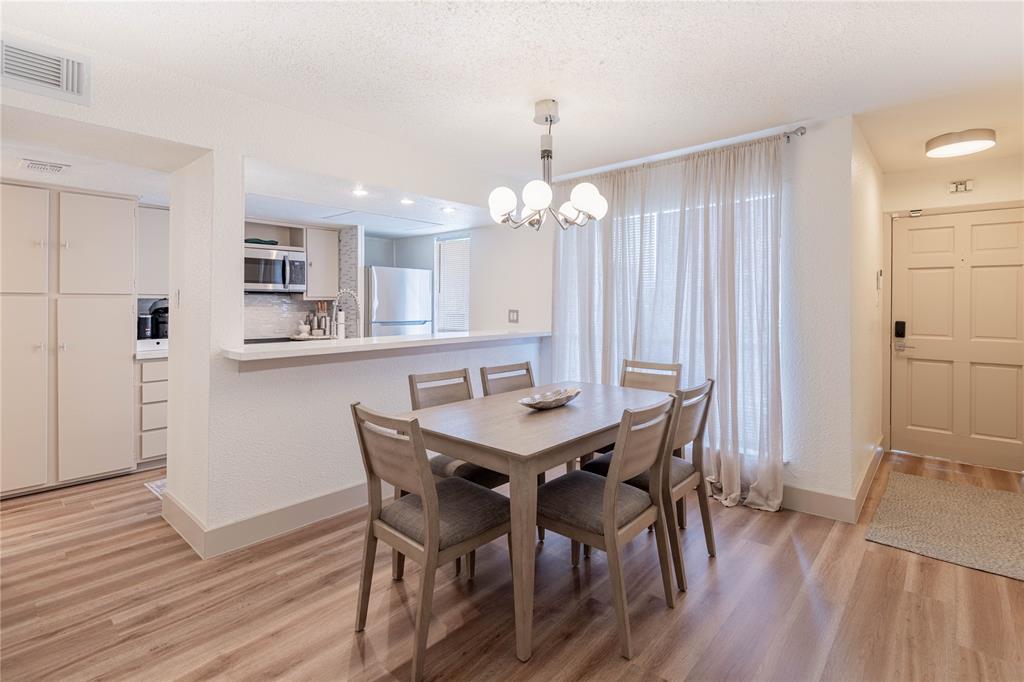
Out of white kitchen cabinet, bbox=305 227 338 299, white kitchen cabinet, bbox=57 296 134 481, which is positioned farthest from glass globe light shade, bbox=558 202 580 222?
white kitchen cabinet, bbox=305 227 338 299

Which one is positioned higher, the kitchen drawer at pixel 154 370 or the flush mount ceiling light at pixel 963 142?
the flush mount ceiling light at pixel 963 142

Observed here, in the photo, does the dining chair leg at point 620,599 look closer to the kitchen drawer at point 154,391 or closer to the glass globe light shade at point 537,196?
the glass globe light shade at point 537,196

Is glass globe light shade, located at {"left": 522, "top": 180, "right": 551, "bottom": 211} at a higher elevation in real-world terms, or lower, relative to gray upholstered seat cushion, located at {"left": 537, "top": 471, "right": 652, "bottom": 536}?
higher

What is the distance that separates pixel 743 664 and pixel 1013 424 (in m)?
3.73

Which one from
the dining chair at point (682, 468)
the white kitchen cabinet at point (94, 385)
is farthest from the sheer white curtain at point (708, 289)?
the white kitchen cabinet at point (94, 385)

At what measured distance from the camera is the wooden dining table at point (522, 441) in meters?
1.84

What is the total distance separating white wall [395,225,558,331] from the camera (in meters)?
4.46

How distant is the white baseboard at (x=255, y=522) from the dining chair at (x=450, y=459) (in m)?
0.79

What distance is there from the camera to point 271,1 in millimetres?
1892

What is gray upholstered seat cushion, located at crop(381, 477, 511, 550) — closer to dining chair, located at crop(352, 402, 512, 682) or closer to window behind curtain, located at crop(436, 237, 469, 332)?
dining chair, located at crop(352, 402, 512, 682)

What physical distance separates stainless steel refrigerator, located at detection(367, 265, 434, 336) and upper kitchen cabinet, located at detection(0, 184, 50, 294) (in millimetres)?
2777

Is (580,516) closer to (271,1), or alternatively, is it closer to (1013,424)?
(271,1)

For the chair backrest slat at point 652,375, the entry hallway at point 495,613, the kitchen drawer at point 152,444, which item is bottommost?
the entry hallway at point 495,613

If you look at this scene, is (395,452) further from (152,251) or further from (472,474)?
(152,251)
